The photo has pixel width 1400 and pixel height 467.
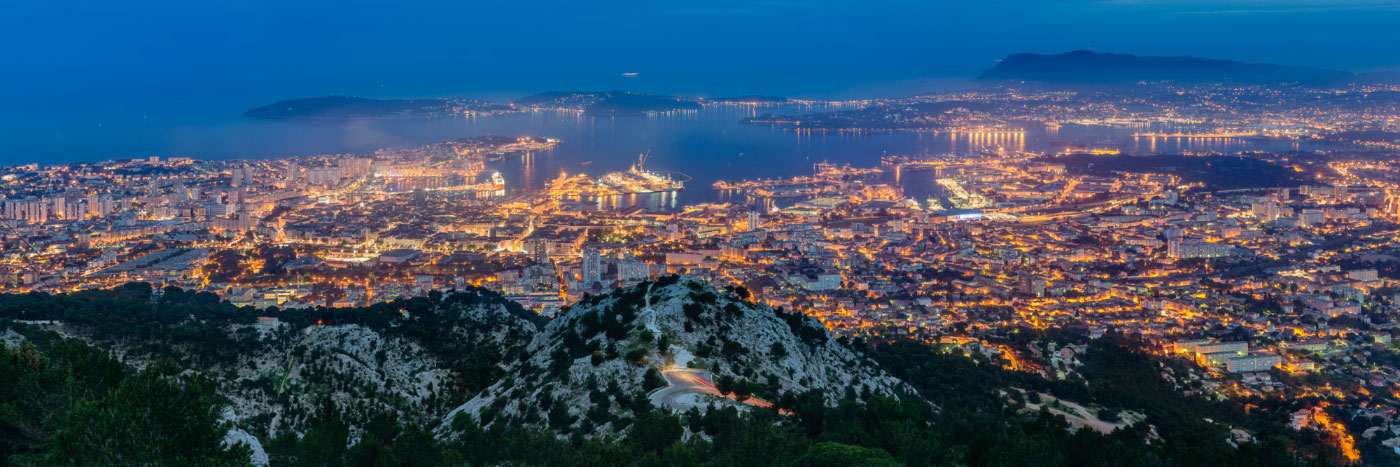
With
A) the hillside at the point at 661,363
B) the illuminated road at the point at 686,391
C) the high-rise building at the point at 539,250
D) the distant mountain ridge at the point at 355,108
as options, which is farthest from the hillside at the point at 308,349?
the distant mountain ridge at the point at 355,108

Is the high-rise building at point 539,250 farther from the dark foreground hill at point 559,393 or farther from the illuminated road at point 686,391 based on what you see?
the illuminated road at point 686,391

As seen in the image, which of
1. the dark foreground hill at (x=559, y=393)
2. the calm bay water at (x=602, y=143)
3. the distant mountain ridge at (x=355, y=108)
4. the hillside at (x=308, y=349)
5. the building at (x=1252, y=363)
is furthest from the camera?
the distant mountain ridge at (x=355, y=108)

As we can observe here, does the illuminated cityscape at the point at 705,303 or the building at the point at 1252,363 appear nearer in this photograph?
the illuminated cityscape at the point at 705,303

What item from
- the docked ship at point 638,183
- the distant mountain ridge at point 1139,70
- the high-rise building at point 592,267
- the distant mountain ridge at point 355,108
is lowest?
the high-rise building at point 592,267

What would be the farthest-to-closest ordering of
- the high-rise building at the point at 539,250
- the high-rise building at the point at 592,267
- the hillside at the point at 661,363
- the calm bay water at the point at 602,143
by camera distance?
1. the calm bay water at the point at 602,143
2. the high-rise building at the point at 539,250
3. the high-rise building at the point at 592,267
4. the hillside at the point at 661,363

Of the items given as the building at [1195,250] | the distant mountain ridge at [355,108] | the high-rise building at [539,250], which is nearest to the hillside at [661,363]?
the high-rise building at [539,250]

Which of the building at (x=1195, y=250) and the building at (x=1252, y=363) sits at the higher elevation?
the building at (x=1195, y=250)

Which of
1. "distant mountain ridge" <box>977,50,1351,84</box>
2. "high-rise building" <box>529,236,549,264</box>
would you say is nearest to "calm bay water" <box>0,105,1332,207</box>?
"high-rise building" <box>529,236,549,264</box>

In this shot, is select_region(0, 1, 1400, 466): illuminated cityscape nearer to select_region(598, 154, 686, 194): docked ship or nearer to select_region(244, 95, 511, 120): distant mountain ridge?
select_region(598, 154, 686, 194): docked ship
